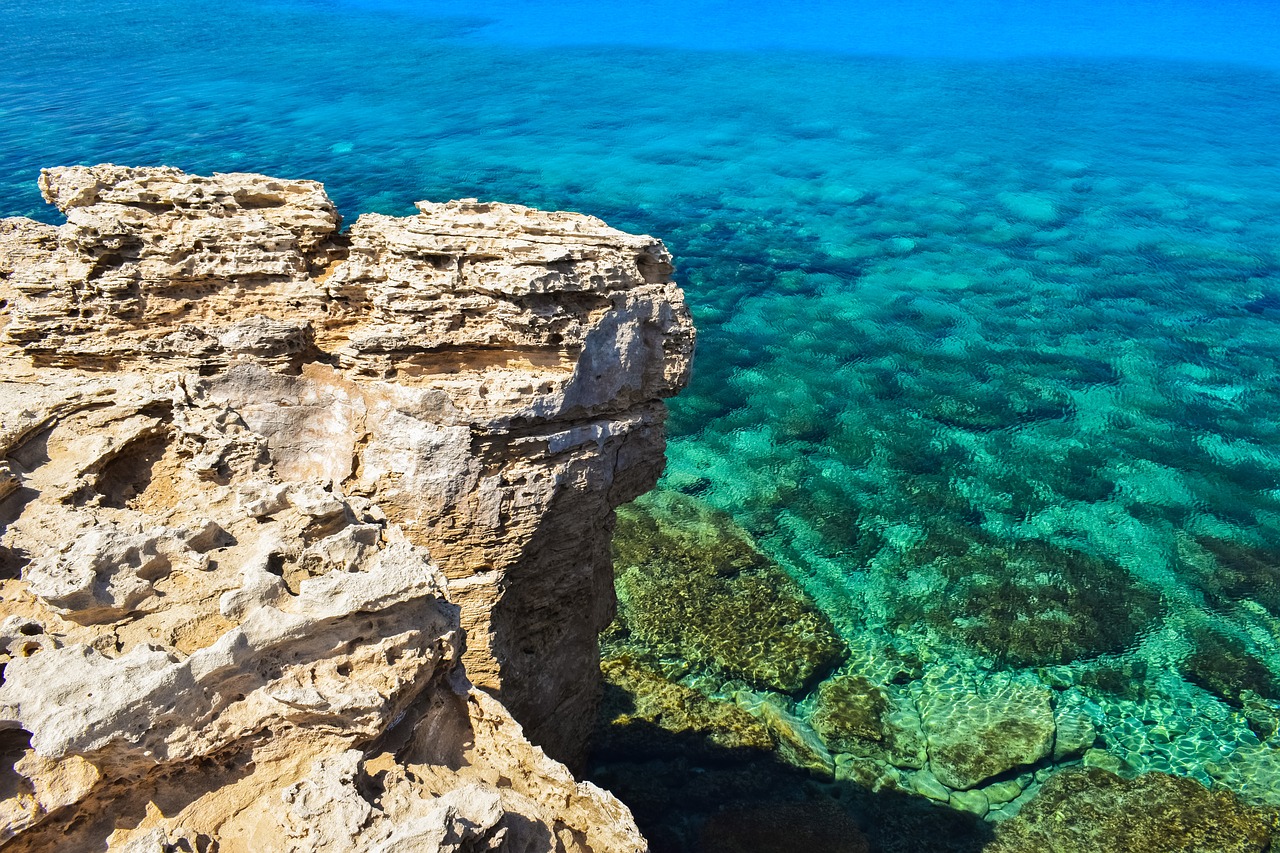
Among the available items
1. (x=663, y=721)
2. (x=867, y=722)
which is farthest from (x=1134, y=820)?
(x=663, y=721)

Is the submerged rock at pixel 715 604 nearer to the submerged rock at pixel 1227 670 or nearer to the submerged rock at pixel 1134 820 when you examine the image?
the submerged rock at pixel 1134 820

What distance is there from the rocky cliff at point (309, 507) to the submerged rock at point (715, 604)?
2330mm

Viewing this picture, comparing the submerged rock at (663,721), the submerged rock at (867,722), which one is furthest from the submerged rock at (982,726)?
the submerged rock at (663,721)

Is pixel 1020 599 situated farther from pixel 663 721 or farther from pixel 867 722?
pixel 663 721

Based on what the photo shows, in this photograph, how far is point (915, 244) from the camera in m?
20.1

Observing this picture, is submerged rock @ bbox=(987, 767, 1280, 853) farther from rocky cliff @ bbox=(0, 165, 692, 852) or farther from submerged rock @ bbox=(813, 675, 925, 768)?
rocky cliff @ bbox=(0, 165, 692, 852)

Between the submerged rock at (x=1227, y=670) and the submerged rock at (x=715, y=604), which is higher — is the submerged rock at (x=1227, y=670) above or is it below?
above

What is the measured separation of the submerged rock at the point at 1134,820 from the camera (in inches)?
293

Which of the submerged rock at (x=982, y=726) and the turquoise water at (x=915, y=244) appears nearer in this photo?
the submerged rock at (x=982, y=726)

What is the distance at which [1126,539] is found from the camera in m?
11.2

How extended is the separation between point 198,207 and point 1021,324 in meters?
15.0

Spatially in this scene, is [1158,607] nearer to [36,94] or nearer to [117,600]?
[117,600]

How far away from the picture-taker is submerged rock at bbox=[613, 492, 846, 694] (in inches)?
353

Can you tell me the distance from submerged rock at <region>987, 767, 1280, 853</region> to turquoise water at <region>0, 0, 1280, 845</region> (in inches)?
16.2
